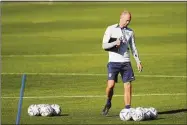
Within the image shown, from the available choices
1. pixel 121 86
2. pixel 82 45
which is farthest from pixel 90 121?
pixel 82 45

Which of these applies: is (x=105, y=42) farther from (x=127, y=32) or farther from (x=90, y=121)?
(x=90, y=121)

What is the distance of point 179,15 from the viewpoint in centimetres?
5781

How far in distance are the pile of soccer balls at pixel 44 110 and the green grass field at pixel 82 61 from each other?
0.27 m

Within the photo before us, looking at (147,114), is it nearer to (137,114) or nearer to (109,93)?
(137,114)

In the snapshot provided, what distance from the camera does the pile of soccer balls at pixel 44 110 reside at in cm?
1830

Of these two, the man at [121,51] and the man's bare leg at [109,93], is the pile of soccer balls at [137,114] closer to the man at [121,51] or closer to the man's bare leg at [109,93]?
the man at [121,51]

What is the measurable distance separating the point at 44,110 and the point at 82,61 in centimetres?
1401

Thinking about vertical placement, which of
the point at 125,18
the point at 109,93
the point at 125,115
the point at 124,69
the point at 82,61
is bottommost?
the point at 125,115

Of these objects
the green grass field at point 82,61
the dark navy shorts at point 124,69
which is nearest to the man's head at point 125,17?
the dark navy shorts at point 124,69

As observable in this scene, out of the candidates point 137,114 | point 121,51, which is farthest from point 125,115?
point 121,51

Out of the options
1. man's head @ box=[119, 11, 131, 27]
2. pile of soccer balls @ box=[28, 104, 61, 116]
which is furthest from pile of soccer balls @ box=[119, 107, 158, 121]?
man's head @ box=[119, 11, 131, 27]

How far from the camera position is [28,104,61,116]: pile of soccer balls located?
18.3 meters

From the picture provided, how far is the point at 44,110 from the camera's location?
1827cm

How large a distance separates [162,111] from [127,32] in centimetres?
221
